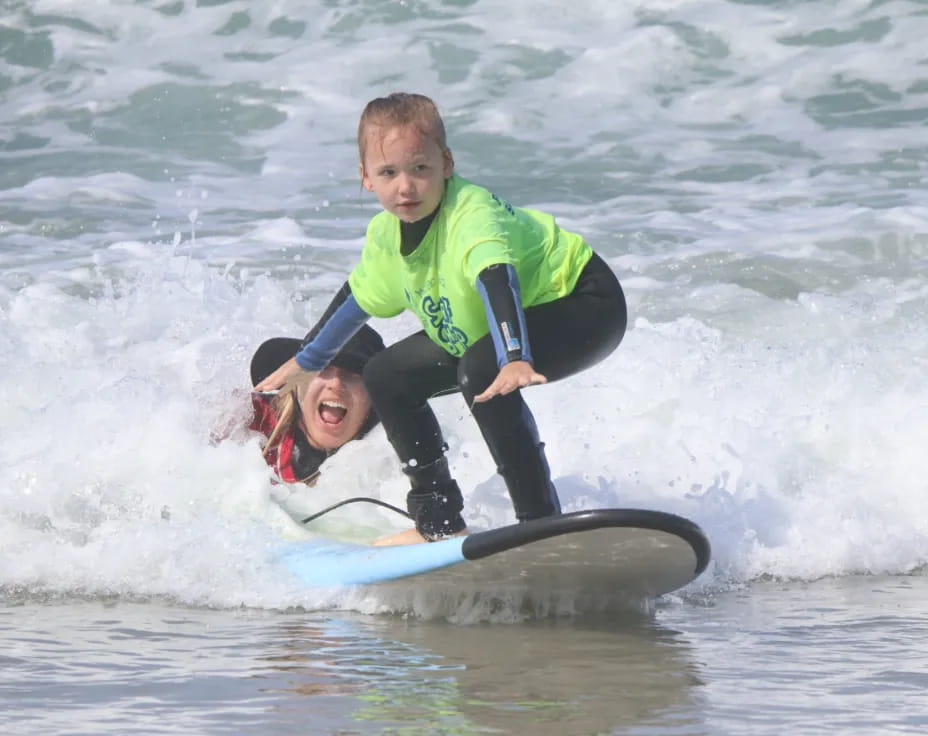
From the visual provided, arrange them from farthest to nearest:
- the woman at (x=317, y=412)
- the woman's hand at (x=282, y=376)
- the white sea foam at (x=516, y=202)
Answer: the woman at (x=317, y=412), the white sea foam at (x=516, y=202), the woman's hand at (x=282, y=376)

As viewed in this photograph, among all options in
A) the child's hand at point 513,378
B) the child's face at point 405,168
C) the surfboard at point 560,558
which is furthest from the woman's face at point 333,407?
the child's hand at point 513,378

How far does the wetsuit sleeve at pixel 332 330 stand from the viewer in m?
4.29

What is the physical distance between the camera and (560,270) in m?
4.02

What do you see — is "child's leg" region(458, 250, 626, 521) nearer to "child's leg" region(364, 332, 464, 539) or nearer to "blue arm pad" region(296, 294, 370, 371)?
"child's leg" region(364, 332, 464, 539)

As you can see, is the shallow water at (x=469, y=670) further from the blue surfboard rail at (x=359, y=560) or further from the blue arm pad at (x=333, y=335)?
the blue arm pad at (x=333, y=335)

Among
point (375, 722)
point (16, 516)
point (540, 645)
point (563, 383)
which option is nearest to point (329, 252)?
point (563, 383)

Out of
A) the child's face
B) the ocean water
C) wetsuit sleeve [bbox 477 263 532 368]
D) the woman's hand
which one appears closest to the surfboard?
the ocean water

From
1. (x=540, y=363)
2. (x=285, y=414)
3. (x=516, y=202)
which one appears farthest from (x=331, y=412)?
(x=516, y=202)

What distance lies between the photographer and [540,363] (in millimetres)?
3934

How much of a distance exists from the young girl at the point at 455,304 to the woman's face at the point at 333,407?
1.13 m

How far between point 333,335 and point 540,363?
71cm

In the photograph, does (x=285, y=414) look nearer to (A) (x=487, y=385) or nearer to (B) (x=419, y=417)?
(B) (x=419, y=417)

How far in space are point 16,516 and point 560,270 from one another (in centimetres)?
215

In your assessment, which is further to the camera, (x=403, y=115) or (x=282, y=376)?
(x=282, y=376)
